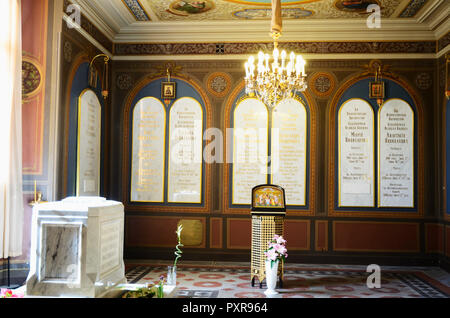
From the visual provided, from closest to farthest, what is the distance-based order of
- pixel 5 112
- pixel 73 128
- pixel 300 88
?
pixel 5 112 < pixel 300 88 < pixel 73 128

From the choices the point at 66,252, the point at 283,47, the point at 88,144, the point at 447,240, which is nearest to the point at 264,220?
the point at 66,252

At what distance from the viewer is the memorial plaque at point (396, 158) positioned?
696cm

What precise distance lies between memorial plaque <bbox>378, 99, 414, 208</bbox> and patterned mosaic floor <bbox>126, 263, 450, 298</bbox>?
47.5 inches

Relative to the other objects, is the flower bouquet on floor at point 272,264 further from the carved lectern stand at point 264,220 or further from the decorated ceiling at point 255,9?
the decorated ceiling at point 255,9

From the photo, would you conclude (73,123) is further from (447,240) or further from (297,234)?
(447,240)

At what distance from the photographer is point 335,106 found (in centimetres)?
712

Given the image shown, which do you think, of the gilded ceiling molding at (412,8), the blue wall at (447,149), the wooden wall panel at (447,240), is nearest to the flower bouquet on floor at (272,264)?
the wooden wall panel at (447,240)

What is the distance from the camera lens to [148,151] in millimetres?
7297

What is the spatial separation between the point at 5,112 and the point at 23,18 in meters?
1.37

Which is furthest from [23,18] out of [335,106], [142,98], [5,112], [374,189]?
[374,189]

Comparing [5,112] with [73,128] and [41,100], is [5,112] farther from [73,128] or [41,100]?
[73,128]

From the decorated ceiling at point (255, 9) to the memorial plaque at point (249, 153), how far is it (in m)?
1.65

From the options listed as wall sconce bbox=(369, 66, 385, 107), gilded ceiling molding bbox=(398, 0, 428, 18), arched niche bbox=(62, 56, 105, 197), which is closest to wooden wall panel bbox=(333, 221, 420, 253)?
wall sconce bbox=(369, 66, 385, 107)

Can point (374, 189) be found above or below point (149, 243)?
above
